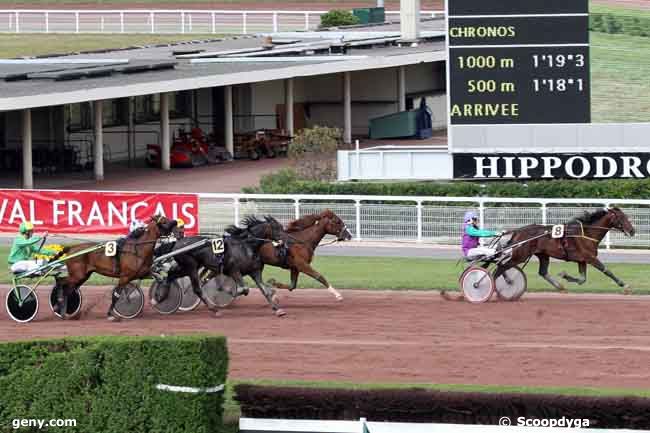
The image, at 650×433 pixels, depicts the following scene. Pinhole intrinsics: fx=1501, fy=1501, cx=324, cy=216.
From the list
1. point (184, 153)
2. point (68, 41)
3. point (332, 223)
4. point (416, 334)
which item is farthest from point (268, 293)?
point (68, 41)

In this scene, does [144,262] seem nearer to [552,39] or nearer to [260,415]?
[260,415]

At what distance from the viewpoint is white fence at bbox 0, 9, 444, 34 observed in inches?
2306

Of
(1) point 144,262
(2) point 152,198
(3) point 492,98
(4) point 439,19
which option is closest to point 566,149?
(3) point 492,98

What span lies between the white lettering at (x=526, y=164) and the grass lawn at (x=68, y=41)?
83.2 ft

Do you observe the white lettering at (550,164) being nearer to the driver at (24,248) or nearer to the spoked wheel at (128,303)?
the spoked wheel at (128,303)

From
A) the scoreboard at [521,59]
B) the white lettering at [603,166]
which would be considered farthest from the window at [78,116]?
the white lettering at [603,166]

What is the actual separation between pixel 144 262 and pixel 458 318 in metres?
3.86

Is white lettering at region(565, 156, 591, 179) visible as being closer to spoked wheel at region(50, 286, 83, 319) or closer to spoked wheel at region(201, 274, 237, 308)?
spoked wheel at region(201, 274, 237, 308)

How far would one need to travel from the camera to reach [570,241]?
19.4 metres

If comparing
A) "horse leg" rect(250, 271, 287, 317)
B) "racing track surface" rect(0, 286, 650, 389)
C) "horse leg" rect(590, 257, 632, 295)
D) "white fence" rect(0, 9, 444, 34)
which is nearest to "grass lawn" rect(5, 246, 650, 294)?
"horse leg" rect(590, 257, 632, 295)

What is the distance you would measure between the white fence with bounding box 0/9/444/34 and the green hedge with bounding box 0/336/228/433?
155ft

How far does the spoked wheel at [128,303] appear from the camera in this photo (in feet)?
60.1

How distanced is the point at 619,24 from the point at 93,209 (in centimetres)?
1240

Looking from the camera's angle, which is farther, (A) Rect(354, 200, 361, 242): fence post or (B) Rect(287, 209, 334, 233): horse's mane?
(A) Rect(354, 200, 361, 242): fence post
